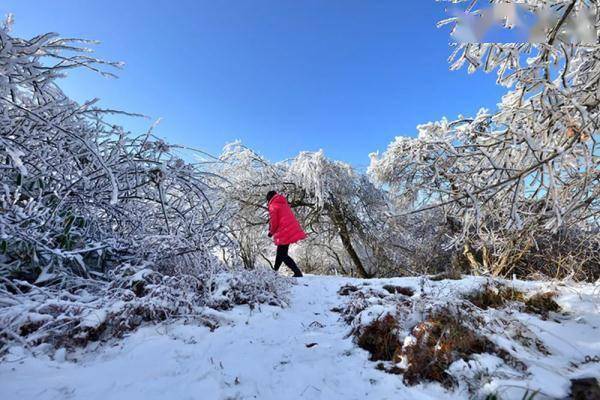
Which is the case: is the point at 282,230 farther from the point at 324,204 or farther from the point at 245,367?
the point at 324,204

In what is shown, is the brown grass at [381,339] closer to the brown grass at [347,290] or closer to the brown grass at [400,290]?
the brown grass at [400,290]

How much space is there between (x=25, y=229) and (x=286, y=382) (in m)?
2.32

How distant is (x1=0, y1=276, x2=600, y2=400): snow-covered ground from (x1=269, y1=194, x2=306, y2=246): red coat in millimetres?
3092

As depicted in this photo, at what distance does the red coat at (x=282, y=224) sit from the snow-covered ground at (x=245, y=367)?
122 inches

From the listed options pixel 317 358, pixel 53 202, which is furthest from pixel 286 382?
pixel 53 202

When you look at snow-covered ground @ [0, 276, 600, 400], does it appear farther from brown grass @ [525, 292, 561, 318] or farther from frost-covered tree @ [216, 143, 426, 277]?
frost-covered tree @ [216, 143, 426, 277]

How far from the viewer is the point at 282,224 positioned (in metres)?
5.92

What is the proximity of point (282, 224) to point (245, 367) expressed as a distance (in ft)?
13.1

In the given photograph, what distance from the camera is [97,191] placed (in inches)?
127

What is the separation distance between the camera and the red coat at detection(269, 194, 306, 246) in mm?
5859

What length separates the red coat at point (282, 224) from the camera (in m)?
5.86

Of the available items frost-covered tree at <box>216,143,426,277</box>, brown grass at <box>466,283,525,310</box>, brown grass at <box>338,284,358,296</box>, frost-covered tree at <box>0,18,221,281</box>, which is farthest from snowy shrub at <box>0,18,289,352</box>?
frost-covered tree at <box>216,143,426,277</box>

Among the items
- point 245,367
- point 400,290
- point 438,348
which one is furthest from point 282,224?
point 438,348

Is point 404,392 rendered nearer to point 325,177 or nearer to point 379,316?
point 379,316
